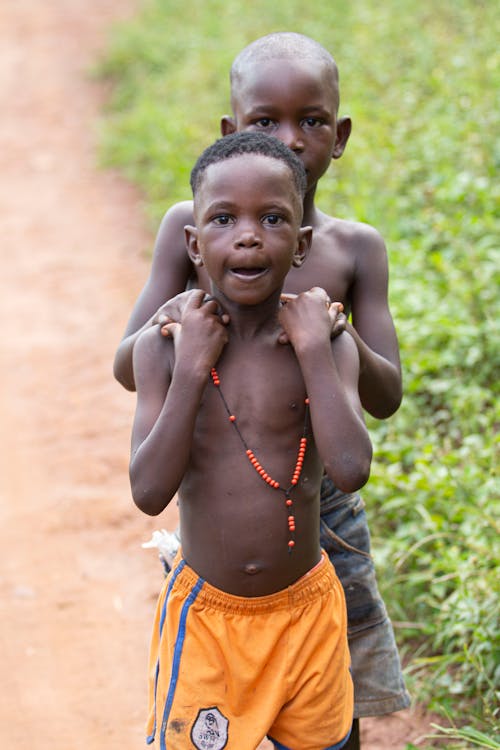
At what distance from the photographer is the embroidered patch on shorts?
2107 millimetres

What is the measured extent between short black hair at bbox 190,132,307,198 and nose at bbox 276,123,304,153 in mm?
Result: 228

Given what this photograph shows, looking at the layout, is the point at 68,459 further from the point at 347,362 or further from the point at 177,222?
the point at 347,362

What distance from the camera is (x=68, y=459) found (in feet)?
16.4

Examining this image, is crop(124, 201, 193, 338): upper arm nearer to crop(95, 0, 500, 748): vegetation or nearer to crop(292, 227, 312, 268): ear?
crop(292, 227, 312, 268): ear

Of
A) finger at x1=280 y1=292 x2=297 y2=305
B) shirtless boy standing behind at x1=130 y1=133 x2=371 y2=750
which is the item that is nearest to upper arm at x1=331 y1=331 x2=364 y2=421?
shirtless boy standing behind at x1=130 y1=133 x2=371 y2=750

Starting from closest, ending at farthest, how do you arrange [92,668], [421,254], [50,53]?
[92,668], [421,254], [50,53]

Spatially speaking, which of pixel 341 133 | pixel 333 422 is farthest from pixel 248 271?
pixel 341 133

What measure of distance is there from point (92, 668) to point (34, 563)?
751mm

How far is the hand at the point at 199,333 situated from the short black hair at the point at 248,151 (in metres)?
0.24

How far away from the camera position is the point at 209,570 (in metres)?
2.16

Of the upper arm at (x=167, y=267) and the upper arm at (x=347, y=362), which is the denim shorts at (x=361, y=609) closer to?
the upper arm at (x=347, y=362)

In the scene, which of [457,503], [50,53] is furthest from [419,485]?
[50,53]

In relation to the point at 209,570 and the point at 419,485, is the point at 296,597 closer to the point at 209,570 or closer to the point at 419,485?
→ the point at 209,570

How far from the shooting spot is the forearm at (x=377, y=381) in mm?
2252
